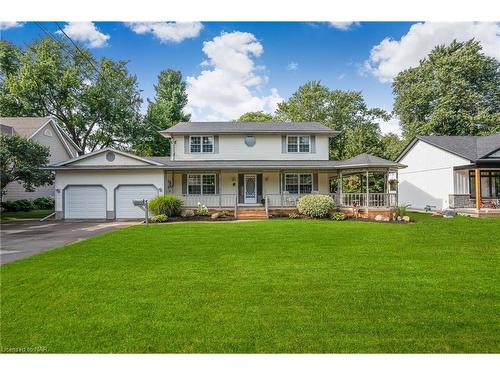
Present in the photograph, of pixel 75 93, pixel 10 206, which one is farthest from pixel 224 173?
Answer: pixel 75 93

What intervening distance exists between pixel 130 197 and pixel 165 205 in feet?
7.86

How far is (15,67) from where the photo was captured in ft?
83.4

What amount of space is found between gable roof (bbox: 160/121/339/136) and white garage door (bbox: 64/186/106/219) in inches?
197

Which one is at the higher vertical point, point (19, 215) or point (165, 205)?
point (165, 205)

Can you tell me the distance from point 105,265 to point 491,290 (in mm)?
7097

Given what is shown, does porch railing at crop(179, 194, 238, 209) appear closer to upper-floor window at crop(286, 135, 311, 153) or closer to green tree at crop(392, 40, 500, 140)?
upper-floor window at crop(286, 135, 311, 153)

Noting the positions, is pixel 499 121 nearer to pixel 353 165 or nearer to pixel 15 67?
pixel 353 165

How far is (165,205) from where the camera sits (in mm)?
14375

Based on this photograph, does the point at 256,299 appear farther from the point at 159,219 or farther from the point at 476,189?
the point at 476,189

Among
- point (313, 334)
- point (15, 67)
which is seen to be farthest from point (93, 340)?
point (15, 67)

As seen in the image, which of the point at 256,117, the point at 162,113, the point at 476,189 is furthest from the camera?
the point at 256,117

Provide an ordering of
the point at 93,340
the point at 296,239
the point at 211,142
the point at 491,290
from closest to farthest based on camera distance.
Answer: the point at 93,340 < the point at 491,290 < the point at 296,239 < the point at 211,142

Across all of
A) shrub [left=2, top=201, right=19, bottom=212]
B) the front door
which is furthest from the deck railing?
shrub [left=2, top=201, right=19, bottom=212]

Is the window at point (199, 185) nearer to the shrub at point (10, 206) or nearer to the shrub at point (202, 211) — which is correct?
the shrub at point (202, 211)
